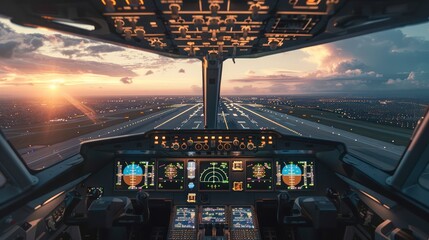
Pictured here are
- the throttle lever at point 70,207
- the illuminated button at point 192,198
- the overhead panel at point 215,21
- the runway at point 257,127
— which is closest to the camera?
the overhead panel at point 215,21

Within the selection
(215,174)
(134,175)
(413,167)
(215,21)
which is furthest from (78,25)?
(413,167)

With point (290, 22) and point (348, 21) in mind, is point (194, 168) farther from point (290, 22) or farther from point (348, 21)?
point (348, 21)

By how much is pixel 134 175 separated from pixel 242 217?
143 centimetres

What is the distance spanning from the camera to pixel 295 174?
3.53m

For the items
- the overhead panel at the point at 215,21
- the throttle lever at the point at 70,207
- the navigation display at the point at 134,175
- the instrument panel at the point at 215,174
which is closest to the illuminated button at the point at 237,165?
the instrument panel at the point at 215,174

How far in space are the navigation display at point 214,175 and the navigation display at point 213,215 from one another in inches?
11.2

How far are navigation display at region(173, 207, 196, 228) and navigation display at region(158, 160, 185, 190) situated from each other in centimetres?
31

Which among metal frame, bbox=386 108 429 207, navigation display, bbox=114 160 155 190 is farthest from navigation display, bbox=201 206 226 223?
metal frame, bbox=386 108 429 207

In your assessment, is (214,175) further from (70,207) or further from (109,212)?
(70,207)

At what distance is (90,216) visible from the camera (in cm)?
264

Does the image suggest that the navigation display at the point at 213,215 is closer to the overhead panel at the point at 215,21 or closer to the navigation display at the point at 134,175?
the navigation display at the point at 134,175

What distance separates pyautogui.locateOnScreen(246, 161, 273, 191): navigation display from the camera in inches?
139

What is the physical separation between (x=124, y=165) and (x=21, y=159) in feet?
3.68

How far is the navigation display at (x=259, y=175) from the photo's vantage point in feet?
11.6
